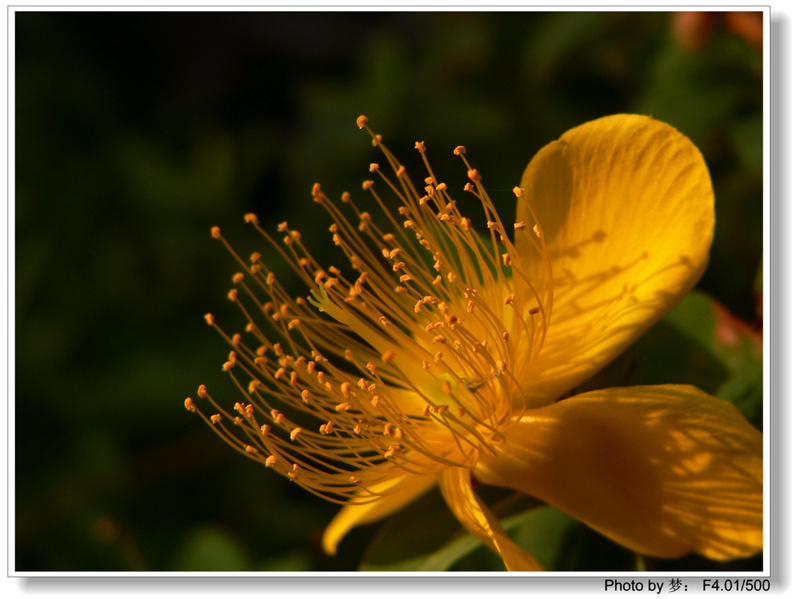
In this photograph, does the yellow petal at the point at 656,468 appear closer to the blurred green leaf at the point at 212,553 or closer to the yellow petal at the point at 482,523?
the yellow petal at the point at 482,523

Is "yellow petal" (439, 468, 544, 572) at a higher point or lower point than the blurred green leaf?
higher

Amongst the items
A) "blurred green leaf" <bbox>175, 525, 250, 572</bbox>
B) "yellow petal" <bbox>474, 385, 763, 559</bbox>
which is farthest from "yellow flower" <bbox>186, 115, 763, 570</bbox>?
"blurred green leaf" <bbox>175, 525, 250, 572</bbox>

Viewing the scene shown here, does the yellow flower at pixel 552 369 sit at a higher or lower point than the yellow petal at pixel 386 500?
higher

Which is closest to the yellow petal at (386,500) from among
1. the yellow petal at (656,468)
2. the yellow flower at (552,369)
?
the yellow flower at (552,369)

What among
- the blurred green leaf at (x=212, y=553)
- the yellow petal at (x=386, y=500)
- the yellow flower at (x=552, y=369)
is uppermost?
the yellow flower at (x=552, y=369)

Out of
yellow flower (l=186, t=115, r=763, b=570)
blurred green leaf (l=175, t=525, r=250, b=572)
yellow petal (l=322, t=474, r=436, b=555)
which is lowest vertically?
blurred green leaf (l=175, t=525, r=250, b=572)

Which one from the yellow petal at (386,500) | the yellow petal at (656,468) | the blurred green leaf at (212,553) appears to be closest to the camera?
the yellow petal at (656,468)

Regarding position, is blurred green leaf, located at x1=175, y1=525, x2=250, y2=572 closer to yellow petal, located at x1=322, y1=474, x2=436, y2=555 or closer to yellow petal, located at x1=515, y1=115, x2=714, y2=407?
yellow petal, located at x1=322, y1=474, x2=436, y2=555

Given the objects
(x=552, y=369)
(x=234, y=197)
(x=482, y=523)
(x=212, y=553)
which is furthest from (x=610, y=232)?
(x=234, y=197)
